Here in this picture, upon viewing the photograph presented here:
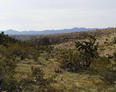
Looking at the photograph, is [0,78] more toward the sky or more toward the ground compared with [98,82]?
more toward the sky

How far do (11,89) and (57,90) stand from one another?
2.48m

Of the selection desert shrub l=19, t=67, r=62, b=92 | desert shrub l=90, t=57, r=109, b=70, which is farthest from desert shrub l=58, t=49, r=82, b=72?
desert shrub l=19, t=67, r=62, b=92

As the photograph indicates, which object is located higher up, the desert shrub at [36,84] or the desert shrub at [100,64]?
the desert shrub at [100,64]

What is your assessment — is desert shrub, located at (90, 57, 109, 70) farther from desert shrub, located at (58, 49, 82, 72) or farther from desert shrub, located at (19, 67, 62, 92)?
desert shrub, located at (19, 67, 62, 92)

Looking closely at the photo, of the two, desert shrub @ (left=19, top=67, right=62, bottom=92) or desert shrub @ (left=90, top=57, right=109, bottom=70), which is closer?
desert shrub @ (left=19, top=67, right=62, bottom=92)

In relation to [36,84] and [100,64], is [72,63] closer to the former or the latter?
[100,64]

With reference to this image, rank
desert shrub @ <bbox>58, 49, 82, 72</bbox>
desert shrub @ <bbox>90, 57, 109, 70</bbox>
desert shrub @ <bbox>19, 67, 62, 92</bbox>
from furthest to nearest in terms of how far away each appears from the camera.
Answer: desert shrub @ <bbox>58, 49, 82, 72</bbox> → desert shrub @ <bbox>90, 57, 109, 70</bbox> → desert shrub @ <bbox>19, 67, 62, 92</bbox>

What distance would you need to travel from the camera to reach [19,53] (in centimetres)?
1728

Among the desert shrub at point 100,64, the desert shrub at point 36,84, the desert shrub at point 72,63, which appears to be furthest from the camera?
the desert shrub at point 72,63

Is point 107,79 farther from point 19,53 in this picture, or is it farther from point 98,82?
point 19,53

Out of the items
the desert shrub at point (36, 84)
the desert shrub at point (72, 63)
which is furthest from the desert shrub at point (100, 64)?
the desert shrub at point (36, 84)

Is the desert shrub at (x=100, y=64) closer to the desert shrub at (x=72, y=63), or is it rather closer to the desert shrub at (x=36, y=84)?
the desert shrub at (x=72, y=63)

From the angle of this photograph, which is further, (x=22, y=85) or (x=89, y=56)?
(x=89, y=56)

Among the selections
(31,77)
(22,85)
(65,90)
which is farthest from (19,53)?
(65,90)
